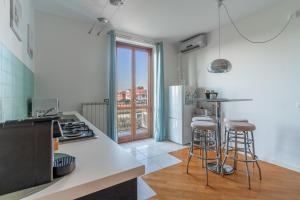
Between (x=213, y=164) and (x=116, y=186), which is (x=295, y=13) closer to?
(x=213, y=164)

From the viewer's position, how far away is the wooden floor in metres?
1.98

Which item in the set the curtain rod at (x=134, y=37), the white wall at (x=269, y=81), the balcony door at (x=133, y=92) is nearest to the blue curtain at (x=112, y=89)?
the curtain rod at (x=134, y=37)

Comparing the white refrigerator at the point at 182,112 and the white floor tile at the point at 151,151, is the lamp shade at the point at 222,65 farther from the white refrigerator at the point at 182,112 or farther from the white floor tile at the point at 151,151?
the white floor tile at the point at 151,151

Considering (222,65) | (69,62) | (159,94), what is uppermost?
(69,62)

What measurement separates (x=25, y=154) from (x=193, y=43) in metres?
4.12

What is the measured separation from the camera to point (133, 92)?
4246 millimetres

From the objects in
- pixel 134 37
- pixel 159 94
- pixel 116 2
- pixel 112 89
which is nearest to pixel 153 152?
pixel 159 94

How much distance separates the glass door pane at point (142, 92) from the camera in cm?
432

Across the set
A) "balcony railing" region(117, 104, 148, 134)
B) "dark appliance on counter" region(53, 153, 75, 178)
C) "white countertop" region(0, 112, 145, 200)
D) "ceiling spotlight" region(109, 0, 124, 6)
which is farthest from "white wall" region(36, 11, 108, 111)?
"dark appliance on counter" region(53, 153, 75, 178)

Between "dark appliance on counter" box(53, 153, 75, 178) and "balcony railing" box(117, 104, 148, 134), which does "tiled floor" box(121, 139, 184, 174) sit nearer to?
"balcony railing" box(117, 104, 148, 134)

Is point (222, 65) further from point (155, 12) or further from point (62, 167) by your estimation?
point (62, 167)

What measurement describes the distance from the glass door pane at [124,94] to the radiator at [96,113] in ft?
2.11

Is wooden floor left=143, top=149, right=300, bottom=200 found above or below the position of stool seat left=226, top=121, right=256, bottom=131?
below

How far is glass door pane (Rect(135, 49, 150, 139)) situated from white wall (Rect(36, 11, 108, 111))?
0.99 m
